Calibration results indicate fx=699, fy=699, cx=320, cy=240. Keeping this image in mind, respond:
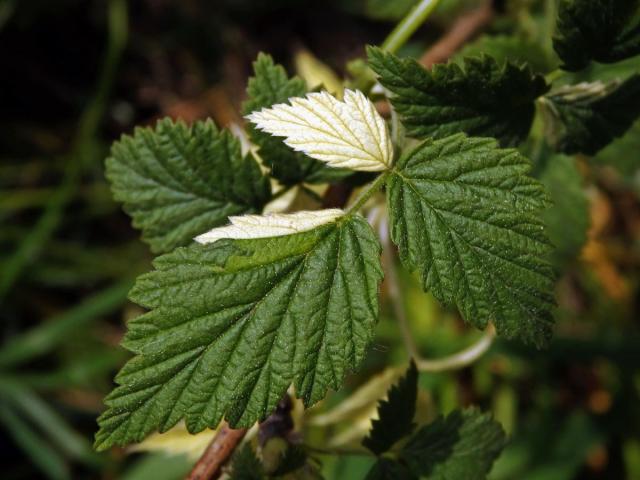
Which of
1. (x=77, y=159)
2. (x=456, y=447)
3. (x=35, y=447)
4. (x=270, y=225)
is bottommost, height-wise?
(x=456, y=447)

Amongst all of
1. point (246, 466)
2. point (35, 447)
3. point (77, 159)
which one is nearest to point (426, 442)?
point (246, 466)

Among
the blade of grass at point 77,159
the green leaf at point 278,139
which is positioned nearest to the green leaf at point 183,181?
the green leaf at point 278,139

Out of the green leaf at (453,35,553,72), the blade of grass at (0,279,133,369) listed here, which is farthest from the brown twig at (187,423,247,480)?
the blade of grass at (0,279,133,369)

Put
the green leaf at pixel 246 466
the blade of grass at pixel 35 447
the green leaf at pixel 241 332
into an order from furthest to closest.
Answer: the blade of grass at pixel 35 447 → the green leaf at pixel 246 466 → the green leaf at pixel 241 332

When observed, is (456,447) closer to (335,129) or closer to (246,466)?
(246,466)

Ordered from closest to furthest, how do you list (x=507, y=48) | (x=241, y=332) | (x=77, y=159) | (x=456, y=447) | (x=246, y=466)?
1. (x=241, y=332)
2. (x=246, y=466)
3. (x=456, y=447)
4. (x=507, y=48)
5. (x=77, y=159)

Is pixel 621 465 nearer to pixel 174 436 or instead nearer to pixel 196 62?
pixel 174 436

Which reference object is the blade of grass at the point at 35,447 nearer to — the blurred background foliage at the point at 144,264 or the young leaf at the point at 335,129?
the blurred background foliage at the point at 144,264

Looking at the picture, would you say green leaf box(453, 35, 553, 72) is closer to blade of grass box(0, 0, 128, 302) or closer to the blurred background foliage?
the blurred background foliage
